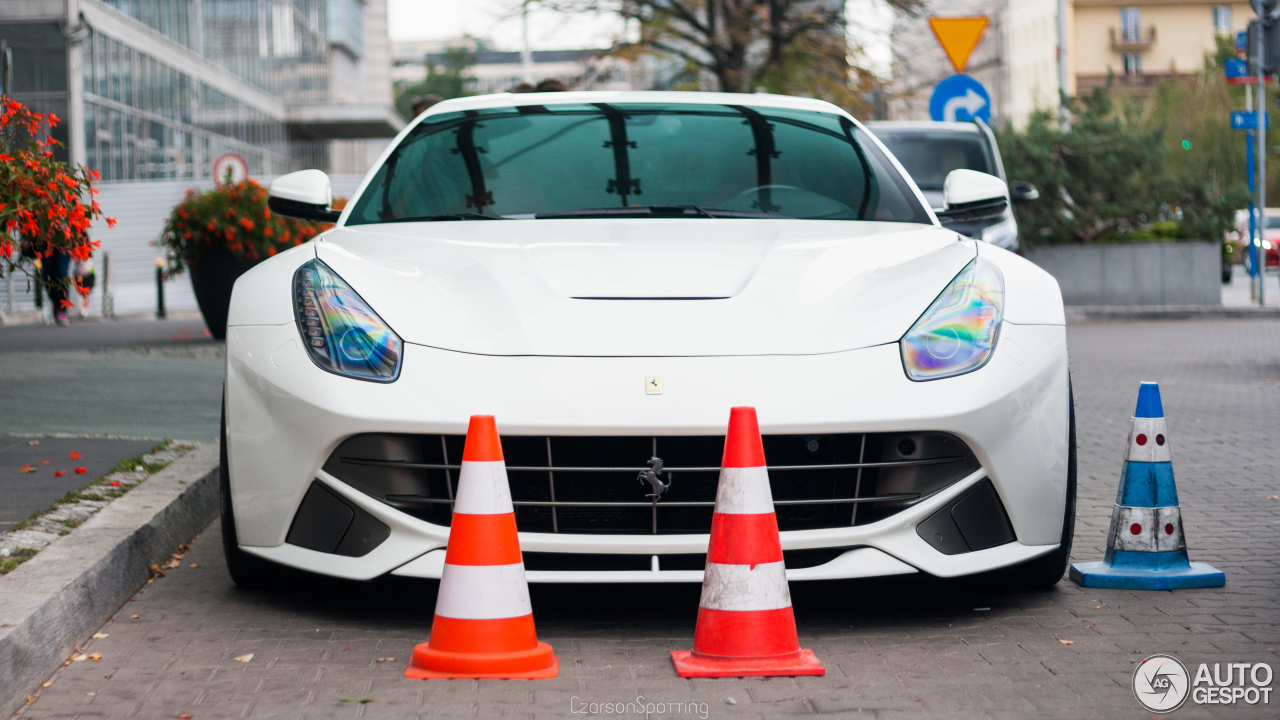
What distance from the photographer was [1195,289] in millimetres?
21391

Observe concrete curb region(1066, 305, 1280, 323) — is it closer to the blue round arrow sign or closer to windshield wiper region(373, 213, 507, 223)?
the blue round arrow sign

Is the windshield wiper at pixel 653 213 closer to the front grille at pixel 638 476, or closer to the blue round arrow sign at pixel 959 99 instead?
the front grille at pixel 638 476

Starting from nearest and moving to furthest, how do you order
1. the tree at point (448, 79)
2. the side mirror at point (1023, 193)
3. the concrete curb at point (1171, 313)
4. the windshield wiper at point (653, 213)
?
the windshield wiper at point (653, 213)
the side mirror at point (1023, 193)
the concrete curb at point (1171, 313)
the tree at point (448, 79)

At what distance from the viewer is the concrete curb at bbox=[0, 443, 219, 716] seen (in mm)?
3160

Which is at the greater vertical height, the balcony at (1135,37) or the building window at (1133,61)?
the balcony at (1135,37)

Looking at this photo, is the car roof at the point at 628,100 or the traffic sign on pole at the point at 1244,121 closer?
the car roof at the point at 628,100

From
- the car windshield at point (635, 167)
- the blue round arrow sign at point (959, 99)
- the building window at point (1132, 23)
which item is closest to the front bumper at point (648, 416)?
the car windshield at point (635, 167)

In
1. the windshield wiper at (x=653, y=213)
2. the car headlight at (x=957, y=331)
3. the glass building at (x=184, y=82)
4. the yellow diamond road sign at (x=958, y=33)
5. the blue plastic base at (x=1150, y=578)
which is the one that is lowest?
the blue plastic base at (x=1150, y=578)

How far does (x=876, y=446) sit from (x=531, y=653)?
3.07 ft

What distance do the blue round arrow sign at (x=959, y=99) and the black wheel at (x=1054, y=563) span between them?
11224 mm

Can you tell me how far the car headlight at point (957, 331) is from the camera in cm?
359

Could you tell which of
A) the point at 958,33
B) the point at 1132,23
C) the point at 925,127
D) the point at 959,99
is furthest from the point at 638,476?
the point at 1132,23

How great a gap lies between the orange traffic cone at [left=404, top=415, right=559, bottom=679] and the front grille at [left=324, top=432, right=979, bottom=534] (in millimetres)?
217

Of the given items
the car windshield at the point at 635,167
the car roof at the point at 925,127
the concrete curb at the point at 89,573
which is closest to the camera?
the concrete curb at the point at 89,573
